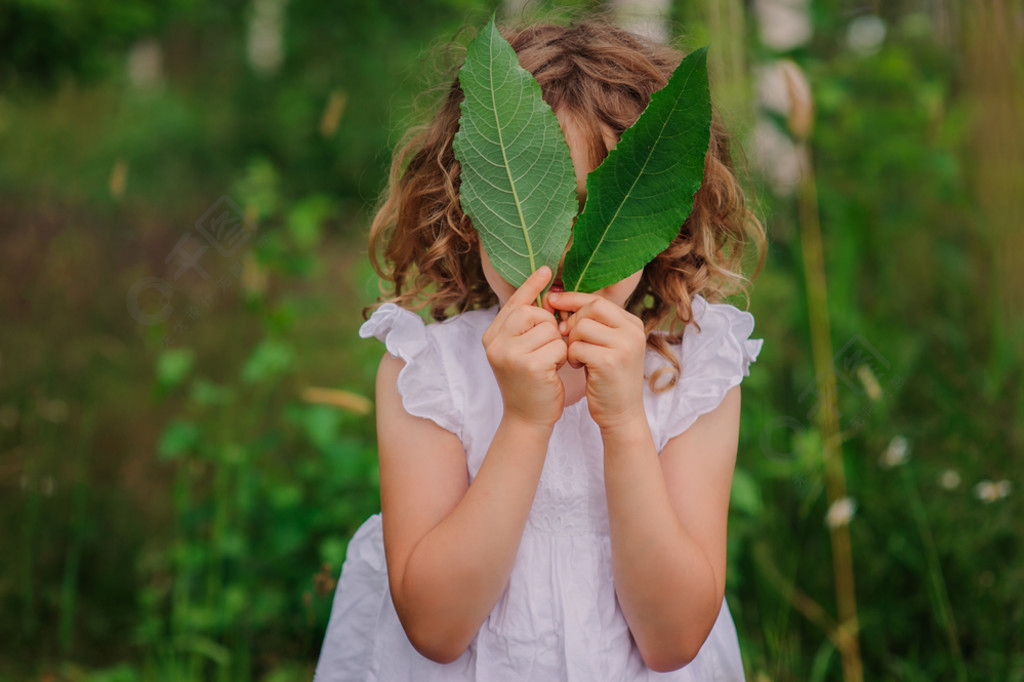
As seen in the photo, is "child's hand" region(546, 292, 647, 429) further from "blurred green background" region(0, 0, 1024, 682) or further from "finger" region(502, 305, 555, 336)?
"blurred green background" region(0, 0, 1024, 682)

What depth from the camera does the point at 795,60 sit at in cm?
223

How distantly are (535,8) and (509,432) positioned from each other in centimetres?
90

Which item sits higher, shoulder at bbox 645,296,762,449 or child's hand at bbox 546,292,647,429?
child's hand at bbox 546,292,647,429

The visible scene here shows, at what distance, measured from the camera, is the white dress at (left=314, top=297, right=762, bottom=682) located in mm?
1160

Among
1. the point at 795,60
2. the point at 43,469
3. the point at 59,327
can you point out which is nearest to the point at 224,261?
the point at 59,327

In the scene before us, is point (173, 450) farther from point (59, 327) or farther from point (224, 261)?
point (224, 261)

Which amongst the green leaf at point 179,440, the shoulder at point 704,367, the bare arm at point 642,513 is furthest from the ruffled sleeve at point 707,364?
the green leaf at point 179,440

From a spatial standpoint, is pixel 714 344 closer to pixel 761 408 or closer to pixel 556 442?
pixel 556 442

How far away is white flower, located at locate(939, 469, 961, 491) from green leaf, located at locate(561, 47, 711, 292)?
1.36 m

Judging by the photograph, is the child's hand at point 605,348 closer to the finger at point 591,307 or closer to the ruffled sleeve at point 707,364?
the finger at point 591,307

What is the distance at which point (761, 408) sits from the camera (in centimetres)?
215

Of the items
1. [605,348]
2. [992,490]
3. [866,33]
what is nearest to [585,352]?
[605,348]

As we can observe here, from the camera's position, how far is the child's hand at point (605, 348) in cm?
99
